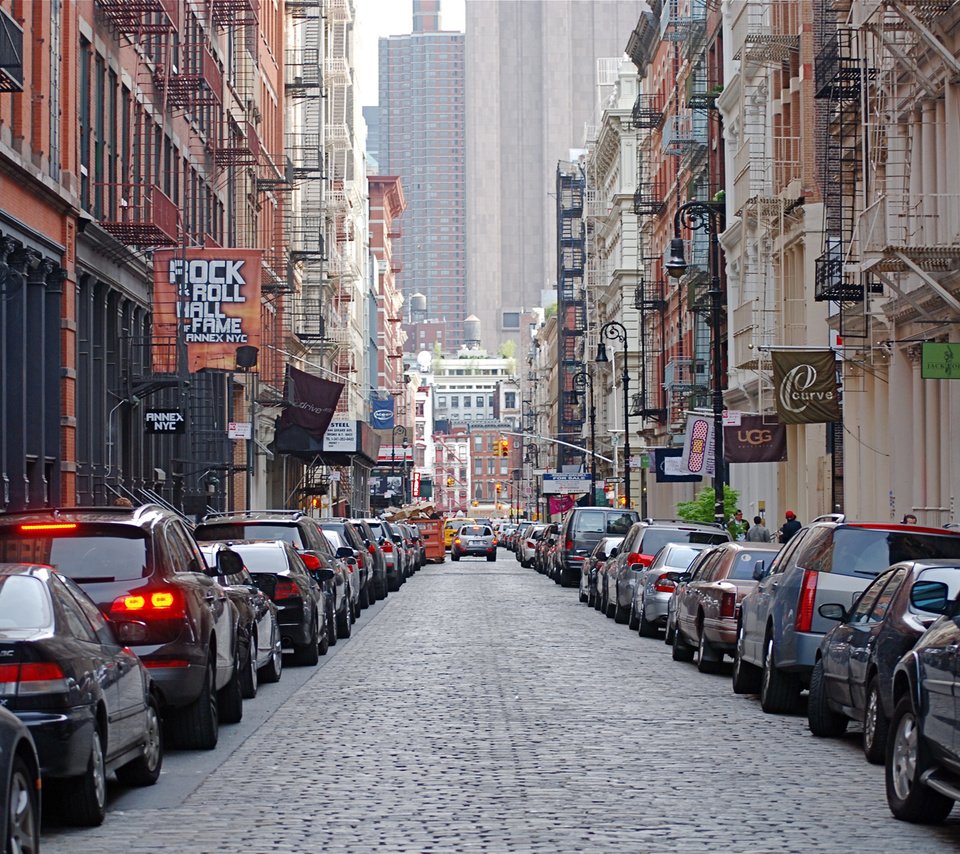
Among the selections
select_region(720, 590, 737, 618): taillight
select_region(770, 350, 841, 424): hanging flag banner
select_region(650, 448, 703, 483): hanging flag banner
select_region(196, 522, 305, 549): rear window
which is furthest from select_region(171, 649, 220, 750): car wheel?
select_region(650, 448, 703, 483): hanging flag banner

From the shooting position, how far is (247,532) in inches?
899

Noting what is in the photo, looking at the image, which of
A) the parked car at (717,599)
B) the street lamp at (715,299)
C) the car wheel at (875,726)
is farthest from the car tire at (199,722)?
the street lamp at (715,299)

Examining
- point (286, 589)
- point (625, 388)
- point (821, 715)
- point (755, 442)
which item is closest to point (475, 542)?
point (625, 388)

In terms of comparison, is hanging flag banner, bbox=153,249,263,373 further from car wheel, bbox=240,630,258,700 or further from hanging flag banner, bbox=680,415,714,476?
car wheel, bbox=240,630,258,700

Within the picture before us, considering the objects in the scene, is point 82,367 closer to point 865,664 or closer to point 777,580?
point 777,580

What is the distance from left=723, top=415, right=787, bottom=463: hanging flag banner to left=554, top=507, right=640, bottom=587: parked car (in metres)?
2.88

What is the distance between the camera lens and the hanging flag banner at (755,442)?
151ft

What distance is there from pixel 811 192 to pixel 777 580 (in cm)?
2900

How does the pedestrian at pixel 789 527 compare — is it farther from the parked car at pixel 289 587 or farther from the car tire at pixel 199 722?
the car tire at pixel 199 722

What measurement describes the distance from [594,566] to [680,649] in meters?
14.8

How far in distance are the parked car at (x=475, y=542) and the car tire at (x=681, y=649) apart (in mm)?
59953

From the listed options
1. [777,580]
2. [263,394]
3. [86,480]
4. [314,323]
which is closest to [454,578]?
[263,394]

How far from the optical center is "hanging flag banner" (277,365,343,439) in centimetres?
6028

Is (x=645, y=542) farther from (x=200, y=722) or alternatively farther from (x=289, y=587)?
(x=200, y=722)
